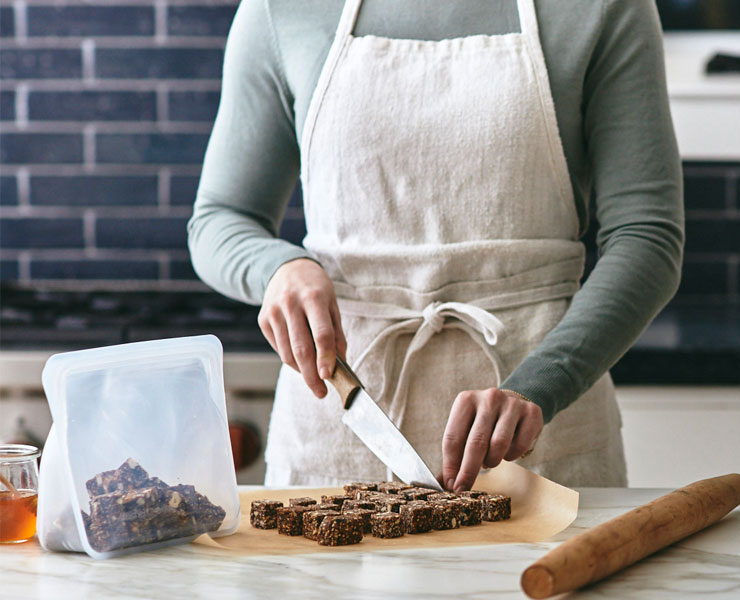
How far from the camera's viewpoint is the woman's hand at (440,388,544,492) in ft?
3.18

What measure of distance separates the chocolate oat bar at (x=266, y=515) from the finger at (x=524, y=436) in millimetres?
243

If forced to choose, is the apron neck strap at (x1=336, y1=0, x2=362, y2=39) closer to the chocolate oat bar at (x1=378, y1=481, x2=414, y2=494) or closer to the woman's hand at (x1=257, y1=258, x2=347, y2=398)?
the woman's hand at (x1=257, y1=258, x2=347, y2=398)

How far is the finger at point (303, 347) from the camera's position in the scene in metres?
1.04

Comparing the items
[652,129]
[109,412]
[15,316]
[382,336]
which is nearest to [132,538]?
[109,412]

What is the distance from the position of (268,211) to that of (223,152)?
0.33 feet

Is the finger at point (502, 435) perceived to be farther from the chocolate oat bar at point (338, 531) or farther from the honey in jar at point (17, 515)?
the honey in jar at point (17, 515)

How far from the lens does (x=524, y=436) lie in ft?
3.28

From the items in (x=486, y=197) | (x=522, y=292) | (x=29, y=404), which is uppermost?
(x=486, y=197)

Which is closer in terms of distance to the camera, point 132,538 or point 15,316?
point 132,538

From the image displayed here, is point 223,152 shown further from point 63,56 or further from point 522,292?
point 63,56

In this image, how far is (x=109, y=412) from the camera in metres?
0.84

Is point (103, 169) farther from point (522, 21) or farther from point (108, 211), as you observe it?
point (522, 21)

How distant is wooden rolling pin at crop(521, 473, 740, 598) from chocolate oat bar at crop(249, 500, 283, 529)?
0.98 ft

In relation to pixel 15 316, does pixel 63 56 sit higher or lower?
higher
